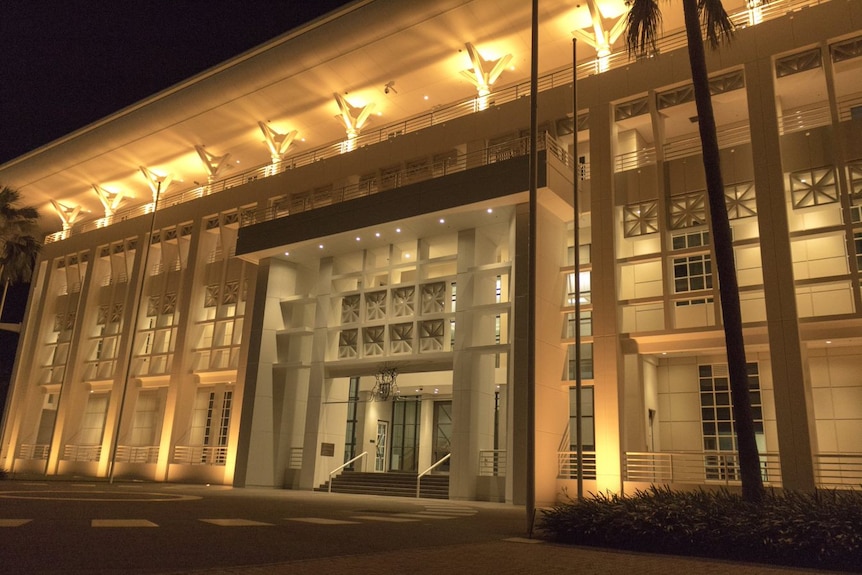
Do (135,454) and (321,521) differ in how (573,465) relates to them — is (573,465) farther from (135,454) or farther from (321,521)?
(135,454)

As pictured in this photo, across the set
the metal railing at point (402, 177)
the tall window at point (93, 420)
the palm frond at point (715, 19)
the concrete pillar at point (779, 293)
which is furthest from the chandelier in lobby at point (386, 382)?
the tall window at point (93, 420)

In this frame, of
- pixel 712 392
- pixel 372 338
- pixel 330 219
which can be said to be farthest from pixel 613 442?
pixel 330 219

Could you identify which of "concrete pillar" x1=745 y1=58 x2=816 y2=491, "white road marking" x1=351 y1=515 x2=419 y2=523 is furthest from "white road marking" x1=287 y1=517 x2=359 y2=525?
"concrete pillar" x1=745 y1=58 x2=816 y2=491

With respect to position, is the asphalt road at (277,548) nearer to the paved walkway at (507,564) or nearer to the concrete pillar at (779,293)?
the paved walkway at (507,564)

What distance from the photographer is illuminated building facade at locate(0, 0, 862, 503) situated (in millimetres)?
19703

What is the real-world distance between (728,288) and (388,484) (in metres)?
16.7

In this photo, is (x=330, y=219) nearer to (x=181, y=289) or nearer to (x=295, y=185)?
(x=295, y=185)

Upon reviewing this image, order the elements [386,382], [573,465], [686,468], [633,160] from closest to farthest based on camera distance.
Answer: [686,468]
[573,465]
[633,160]
[386,382]

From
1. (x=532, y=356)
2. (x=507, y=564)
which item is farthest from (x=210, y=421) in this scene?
(x=507, y=564)

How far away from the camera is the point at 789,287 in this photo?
59.4ft

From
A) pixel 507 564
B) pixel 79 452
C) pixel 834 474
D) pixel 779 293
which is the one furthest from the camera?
pixel 79 452

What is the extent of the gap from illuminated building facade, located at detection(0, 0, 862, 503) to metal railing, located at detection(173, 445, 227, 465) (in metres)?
0.25

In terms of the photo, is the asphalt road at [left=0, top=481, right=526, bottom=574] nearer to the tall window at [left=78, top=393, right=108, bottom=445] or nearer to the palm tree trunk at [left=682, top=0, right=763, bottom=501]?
the palm tree trunk at [left=682, top=0, right=763, bottom=501]

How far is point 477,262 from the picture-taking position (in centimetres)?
2370
